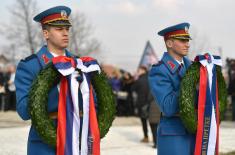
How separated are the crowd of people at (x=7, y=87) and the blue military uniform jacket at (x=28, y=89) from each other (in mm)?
→ 14074

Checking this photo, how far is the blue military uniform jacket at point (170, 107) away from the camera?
4.94 metres

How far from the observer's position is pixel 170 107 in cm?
492

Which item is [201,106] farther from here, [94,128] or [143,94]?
[143,94]

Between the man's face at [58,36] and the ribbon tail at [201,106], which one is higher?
the man's face at [58,36]

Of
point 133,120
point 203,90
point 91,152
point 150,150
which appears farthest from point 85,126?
point 133,120

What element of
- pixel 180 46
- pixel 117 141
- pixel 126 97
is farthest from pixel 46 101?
pixel 126 97

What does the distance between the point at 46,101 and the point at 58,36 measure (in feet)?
1.96

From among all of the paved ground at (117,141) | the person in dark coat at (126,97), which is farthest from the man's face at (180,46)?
the person in dark coat at (126,97)

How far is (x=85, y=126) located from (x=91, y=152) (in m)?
0.22

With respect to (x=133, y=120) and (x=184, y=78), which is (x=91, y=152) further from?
(x=133, y=120)

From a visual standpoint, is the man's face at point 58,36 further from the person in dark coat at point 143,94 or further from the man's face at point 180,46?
the person in dark coat at point 143,94

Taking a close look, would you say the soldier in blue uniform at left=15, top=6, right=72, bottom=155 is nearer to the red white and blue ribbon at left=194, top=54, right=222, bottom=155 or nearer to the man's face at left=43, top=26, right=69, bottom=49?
the man's face at left=43, top=26, right=69, bottom=49

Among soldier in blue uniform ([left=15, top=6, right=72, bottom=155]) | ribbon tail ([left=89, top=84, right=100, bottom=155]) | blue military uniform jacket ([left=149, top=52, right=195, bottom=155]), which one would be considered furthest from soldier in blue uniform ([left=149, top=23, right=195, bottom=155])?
soldier in blue uniform ([left=15, top=6, right=72, bottom=155])

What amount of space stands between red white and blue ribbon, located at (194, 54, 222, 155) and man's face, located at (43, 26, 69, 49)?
1.36 m
